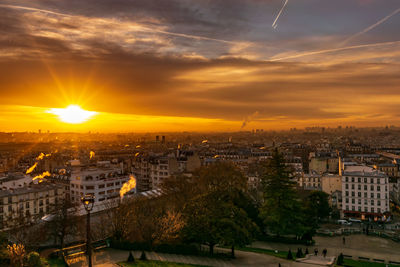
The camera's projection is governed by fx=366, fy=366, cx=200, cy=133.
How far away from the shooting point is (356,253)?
4862 cm

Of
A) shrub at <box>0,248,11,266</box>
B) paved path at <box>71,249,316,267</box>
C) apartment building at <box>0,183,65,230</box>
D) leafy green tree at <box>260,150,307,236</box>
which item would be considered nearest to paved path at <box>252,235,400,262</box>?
leafy green tree at <box>260,150,307,236</box>

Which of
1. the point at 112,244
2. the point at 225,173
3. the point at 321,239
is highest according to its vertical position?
the point at 225,173

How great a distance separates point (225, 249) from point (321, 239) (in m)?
19.5

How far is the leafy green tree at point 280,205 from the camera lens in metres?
51.8

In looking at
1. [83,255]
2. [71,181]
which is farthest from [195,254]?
[71,181]

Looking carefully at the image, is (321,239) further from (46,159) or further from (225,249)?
(46,159)

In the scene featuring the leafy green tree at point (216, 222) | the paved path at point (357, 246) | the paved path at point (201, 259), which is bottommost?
the paved path at point (357, 246)

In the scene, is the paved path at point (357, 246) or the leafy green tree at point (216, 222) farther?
the paved path at point (357, 246)

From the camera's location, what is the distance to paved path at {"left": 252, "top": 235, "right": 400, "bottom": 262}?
48.1 m

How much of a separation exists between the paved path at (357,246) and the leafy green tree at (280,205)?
2.53 meters

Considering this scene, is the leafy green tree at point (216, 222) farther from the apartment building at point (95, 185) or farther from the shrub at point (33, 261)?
the apartment building at point (95, 185)

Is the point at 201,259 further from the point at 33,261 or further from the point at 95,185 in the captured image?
the point at 95,185

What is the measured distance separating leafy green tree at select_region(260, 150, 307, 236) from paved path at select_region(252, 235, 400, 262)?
8.29 feet

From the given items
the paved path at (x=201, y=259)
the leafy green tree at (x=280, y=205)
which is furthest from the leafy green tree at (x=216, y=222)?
the leafy green tree at (x=280, y=205)
